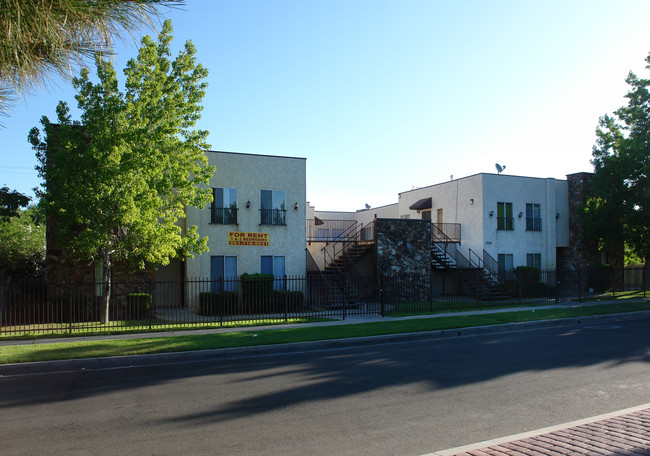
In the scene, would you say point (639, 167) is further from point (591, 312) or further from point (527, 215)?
point (591, 312)

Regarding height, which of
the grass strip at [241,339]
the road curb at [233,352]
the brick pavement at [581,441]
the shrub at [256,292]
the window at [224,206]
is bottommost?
the road curb at [233,352]

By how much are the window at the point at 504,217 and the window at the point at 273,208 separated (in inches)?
529

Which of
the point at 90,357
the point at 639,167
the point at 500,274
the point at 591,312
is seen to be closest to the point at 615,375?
the point at 90,357

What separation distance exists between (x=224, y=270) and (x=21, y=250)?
1313cm

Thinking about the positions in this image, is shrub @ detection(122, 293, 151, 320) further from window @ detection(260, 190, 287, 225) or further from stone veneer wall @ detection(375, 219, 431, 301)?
stone veneer wall @ detection(375, 219, 431, 301)

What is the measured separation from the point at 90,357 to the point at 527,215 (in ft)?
87.8

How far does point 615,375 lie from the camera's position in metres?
8.93

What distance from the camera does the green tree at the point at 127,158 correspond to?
1702 cm

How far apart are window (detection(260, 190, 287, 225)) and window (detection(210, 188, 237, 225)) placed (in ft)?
4.41

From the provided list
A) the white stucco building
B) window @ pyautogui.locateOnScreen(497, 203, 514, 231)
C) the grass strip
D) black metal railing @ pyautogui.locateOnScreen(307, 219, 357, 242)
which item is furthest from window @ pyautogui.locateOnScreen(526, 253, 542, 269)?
the grass strip

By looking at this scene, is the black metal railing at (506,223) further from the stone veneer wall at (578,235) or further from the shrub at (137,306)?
the shrub at (137,306)

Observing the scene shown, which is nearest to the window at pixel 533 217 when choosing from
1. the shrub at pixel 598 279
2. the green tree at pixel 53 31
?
the shrub at pixel 598 279

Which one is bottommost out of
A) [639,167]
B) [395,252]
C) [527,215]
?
[395,252]

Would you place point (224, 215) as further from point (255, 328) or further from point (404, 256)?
point (404, 256)
